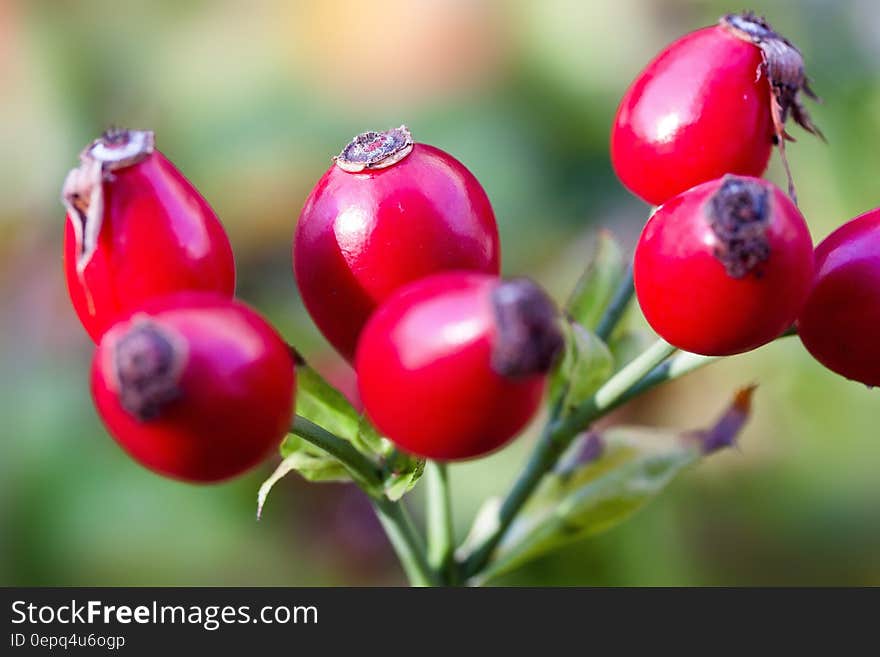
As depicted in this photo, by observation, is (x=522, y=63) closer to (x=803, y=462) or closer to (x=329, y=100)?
(x=329, y=100)

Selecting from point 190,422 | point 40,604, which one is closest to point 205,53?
point 40,604

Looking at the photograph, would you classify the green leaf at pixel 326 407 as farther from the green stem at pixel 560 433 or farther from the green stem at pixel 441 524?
the green stem at pixel 560 433

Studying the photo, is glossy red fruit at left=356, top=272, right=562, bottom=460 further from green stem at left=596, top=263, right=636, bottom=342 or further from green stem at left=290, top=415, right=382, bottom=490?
green stem at left=596, top=263, right=636, bottom=342

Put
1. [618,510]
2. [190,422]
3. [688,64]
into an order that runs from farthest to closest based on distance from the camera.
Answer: [618,510]
[688,64]
[190,422]

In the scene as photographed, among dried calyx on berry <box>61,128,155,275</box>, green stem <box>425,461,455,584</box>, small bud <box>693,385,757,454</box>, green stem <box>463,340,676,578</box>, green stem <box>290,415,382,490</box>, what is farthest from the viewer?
small bud <box>693,385,757,454</box>

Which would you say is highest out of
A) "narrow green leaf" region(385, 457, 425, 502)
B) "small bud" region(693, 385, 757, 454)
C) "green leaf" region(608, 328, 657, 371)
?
"narrow green leaf" region(385, 457, 425, 502)

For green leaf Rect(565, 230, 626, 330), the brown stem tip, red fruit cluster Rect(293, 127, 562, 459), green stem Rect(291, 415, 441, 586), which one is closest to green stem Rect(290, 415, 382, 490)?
green stem Rect(291, 415, 441, 586)

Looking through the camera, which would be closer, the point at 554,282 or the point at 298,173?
the point at 554,282
